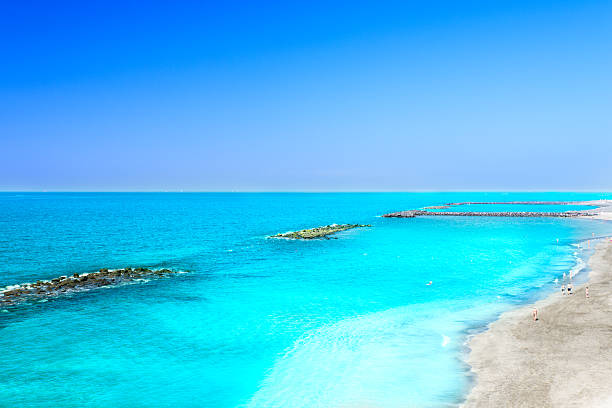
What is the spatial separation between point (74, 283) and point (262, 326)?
25.7 metres

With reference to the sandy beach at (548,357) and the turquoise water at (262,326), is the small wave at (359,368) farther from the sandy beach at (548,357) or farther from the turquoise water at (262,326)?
the sandy beach at (548,357)

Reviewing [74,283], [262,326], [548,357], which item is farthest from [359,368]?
[74,283]

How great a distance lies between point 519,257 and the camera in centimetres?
6562

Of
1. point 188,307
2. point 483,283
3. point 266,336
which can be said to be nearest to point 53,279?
point 188,307

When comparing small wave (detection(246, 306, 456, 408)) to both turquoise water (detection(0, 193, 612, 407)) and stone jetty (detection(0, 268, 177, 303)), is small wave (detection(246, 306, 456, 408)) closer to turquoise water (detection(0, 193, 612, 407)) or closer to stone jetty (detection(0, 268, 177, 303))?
turquoise water (detection(0, 193, 612, 407))

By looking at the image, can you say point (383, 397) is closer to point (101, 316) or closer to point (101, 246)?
point (101, 316)

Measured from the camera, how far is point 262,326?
34.2m

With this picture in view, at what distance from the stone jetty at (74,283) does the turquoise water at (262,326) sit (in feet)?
9.97

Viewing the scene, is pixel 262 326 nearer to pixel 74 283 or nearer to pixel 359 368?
pixel 359 368

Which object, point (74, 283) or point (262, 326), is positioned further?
point (74, 283)

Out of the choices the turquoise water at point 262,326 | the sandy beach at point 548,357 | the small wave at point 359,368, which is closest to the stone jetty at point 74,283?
the turquoise water at point 262,326

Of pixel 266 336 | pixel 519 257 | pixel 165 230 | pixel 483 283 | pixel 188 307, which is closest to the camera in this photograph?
pixel 266 336

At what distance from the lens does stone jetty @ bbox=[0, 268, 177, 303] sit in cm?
4134

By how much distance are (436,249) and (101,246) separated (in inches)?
2507
